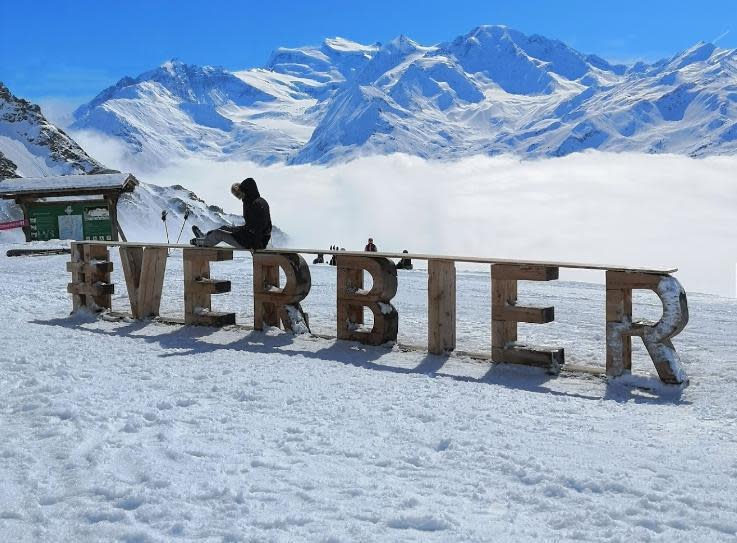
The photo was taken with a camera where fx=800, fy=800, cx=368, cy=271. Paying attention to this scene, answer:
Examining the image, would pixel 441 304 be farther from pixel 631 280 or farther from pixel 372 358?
pixel 631 280

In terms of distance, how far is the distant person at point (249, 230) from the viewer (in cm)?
1000

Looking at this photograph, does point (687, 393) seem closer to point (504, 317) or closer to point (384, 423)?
point (504, 317)

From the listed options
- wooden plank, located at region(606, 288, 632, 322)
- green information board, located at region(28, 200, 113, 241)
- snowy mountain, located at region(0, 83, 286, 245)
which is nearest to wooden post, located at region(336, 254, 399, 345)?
wooden plank, located at region(606, 288, 632, 322)

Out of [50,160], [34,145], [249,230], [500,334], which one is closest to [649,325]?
[500,334]

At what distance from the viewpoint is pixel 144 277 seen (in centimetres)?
1093

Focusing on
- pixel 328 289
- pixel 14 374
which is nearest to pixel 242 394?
pixel 14 374

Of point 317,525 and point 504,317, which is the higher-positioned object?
point 504,317

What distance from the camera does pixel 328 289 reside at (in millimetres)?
15461

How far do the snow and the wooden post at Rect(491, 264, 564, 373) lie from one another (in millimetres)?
20785

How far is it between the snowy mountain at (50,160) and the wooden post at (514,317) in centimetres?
6963

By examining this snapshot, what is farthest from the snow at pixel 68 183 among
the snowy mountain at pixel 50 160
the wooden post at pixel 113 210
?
the snowy mountain at pixel 50 160

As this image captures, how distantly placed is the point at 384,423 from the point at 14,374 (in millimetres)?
3749

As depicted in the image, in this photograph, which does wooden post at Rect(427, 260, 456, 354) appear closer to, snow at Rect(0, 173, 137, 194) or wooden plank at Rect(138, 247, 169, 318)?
wooden plank at Rect(138, 247, 169, 318)

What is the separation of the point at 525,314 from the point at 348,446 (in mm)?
3108
